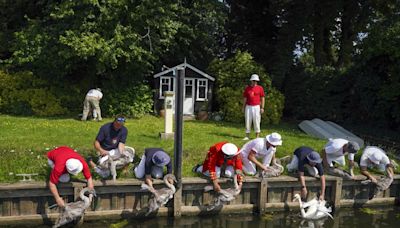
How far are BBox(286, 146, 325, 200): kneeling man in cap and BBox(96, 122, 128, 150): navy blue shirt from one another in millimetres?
4028

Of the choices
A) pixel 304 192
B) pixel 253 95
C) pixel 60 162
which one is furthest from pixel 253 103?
pixel 60 162

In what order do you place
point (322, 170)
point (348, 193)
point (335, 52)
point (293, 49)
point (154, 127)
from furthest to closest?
1. point (335, 52)
2. point (293, 49)
3. point (154, 127)
4. point (348, 193)
5. point (322, 170)

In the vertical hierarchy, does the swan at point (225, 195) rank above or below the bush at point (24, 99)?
below

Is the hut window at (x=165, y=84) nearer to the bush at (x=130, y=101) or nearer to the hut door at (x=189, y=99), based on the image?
the bush at (x=130, y=101)

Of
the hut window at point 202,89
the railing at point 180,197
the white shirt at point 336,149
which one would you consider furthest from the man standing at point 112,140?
the hut window at point 202,89

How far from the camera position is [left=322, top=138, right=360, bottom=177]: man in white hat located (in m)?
8.66

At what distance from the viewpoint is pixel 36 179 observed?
25.0ft

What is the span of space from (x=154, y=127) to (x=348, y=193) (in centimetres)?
704

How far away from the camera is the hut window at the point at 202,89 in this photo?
60.3ft

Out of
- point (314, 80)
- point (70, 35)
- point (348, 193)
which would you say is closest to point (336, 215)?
point (348, 193)

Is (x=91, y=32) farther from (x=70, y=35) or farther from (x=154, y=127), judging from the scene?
(x=154, y=127)

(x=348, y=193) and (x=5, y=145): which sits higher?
(x=5, y=145)

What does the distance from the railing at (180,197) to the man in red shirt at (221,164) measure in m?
0.24

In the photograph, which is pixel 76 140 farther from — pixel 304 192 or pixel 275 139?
pixel 304 192
